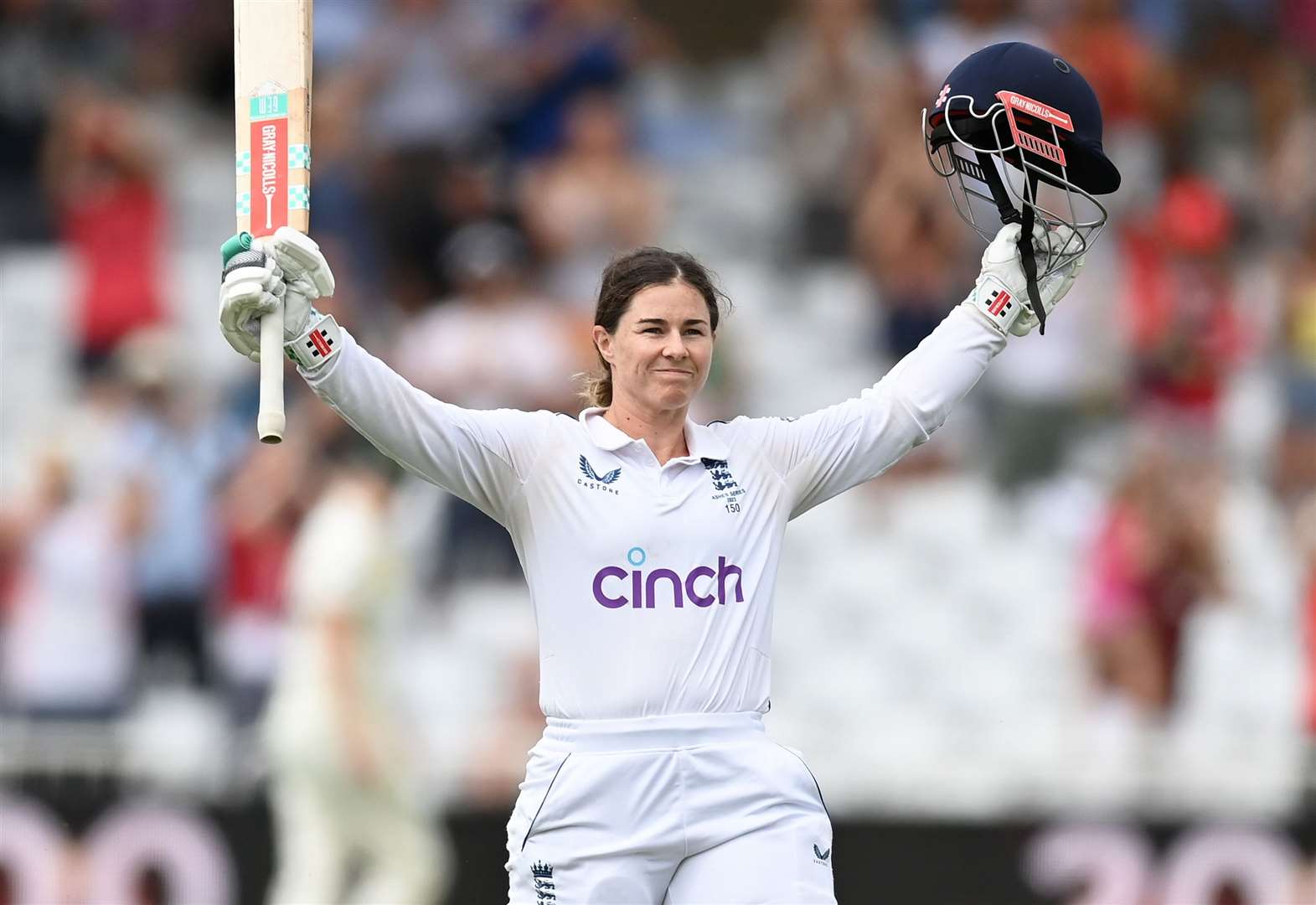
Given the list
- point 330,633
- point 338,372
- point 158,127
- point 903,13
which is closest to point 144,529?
point 330,633

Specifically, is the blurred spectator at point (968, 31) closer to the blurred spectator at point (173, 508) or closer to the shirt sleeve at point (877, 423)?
the blurred spectator at point (173, 508)

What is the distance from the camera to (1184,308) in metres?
9.84

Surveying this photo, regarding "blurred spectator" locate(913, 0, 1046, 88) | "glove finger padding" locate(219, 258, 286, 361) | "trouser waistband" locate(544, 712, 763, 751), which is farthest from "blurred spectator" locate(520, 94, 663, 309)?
"trouser waistband" locate(544, 712, 763, 751)

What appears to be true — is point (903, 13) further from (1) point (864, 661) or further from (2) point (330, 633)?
(2) point (330, 633)

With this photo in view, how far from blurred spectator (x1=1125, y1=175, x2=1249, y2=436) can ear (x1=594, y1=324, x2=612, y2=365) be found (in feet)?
18.6

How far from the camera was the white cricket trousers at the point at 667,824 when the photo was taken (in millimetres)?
3961

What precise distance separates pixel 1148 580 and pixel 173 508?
4.04m

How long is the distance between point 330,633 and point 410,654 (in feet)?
3.27

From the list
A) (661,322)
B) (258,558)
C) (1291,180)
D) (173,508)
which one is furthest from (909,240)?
(661,322)

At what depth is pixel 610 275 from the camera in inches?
172

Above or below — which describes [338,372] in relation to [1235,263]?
below

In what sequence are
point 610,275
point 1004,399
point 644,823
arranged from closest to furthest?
point 644,823 < point 610,275 < point 1004,399

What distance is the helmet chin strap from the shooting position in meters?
4.52

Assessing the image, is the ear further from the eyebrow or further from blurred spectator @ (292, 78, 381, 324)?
blurred spectator @ (292, 78, 381, 324)
